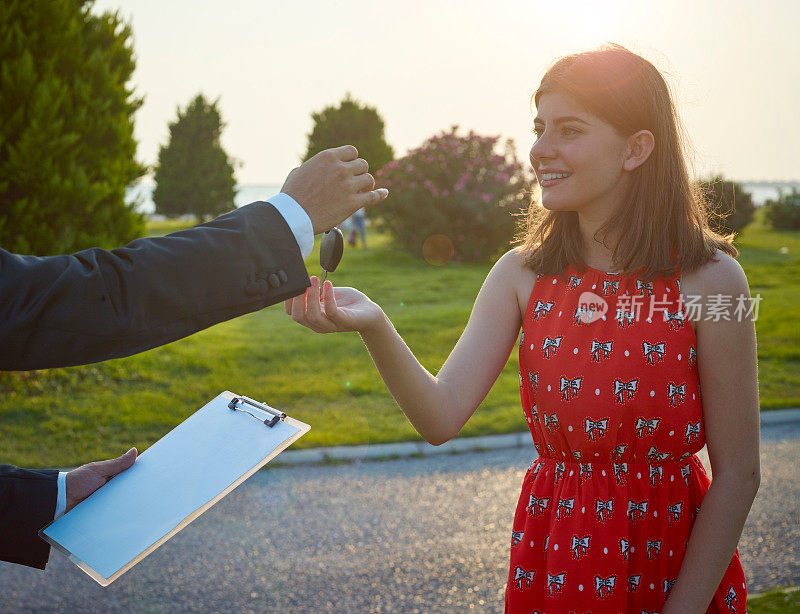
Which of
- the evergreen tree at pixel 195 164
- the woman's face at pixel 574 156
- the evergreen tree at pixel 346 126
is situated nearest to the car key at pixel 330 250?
the woman's face at pixel 574 156

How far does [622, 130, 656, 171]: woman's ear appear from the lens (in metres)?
2.10

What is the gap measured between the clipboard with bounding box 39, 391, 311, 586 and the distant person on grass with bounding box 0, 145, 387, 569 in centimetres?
40

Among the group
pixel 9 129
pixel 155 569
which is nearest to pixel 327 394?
pixel 155 569

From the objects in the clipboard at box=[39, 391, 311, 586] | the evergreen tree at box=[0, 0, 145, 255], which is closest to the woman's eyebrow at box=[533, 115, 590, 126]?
the clipboard at box=[39, 391, 311, 586]

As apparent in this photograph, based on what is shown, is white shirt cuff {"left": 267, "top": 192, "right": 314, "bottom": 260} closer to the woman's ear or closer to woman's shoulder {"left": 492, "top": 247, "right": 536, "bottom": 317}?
woman's shoulder {"left": 492, "top": 247, "right": 536, "bottom": 317}

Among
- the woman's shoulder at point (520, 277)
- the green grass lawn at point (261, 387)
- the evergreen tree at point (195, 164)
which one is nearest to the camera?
the woman's shoulder at point (520, 277)

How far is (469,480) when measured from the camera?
18.5 feet

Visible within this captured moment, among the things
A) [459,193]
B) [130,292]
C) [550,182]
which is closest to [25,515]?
[130,292]

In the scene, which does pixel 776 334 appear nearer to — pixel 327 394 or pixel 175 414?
pixel 327 394

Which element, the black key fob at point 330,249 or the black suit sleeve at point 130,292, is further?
the black key fob at point 330,249

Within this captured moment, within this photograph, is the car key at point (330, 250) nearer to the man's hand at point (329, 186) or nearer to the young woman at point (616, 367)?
the young woman at point (616, 367)

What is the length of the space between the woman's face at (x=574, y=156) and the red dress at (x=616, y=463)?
29 centimetres

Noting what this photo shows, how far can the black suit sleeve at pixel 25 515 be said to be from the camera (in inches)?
71.1

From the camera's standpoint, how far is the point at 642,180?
214 cm
